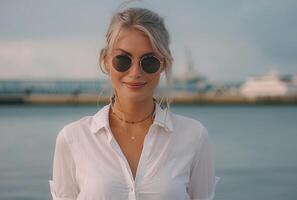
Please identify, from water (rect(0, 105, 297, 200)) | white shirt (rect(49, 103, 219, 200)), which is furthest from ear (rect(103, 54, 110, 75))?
water (rect(0, 105, 297, 200))

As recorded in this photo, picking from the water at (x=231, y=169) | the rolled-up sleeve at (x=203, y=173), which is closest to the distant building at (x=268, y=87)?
the water at (x=231, y=169)

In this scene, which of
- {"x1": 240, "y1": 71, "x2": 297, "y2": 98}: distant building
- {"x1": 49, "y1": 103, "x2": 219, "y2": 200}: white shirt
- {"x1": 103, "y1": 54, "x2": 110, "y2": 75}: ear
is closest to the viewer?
{"x1": 49, "y1": 103, "x2": 219, "y2": 200}: white shirt

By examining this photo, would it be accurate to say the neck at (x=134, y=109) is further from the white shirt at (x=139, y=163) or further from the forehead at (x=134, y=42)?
the forehead at (x=134, y=42)

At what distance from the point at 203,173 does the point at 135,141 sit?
8.4 inches

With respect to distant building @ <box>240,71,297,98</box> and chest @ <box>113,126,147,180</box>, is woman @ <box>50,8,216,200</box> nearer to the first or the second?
chest @ <box>113,126,147,180</box>

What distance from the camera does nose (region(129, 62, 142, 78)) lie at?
2145mm

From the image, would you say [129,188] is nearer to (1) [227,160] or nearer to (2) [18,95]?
(1) [227,160]

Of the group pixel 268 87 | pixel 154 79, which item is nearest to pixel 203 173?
pixel 154 79

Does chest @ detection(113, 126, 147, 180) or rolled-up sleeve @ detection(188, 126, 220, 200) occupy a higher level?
chest @ detection(113, 126, 147, 180)

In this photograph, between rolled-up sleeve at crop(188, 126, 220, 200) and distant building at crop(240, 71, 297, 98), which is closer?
rolled-up sleeve at crop(188, 126, 220, 200)

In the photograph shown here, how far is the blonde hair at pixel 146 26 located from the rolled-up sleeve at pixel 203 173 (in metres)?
0.25

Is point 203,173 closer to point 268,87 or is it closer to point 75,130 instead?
point 75,130

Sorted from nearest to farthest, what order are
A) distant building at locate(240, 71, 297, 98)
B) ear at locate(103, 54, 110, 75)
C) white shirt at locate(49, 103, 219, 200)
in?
white shirt at locate(49, 103, 219, 200), ear at locate(103, 54, 110, 75), distant building at locate(240, 71, 297, 98)

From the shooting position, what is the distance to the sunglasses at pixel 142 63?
2125 mm
